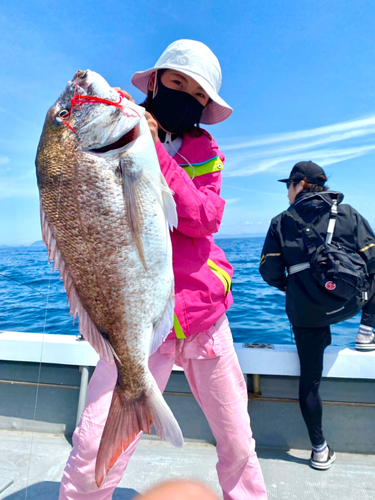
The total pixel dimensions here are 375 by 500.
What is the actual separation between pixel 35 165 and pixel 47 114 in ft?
0.69

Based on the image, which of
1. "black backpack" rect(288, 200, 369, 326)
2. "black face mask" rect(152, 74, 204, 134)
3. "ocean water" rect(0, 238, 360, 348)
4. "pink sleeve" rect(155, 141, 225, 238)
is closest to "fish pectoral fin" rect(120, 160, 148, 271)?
"pink sleeve" rect(155, 141, 225, 238)

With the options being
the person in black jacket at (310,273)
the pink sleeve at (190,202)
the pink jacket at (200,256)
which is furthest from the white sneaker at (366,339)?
the pink sleeve at (190,202)

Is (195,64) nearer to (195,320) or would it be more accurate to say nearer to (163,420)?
(195,320)

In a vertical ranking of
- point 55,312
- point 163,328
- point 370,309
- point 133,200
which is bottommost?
point 55,312

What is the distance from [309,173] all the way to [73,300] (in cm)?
263

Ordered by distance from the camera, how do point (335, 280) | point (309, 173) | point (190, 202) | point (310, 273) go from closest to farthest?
point (190, 202) → point (335, 280) → point (310, 273) → point (309, 173)

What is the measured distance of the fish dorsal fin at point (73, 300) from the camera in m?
1.39

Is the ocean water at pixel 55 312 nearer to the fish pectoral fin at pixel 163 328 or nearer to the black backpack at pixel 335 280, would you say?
the black backpack at pixel 335 280

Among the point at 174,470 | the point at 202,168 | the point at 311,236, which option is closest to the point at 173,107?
the point at 202,168

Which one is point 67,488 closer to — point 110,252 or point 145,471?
point 110,252

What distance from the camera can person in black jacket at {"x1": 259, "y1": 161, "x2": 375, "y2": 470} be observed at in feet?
8.98

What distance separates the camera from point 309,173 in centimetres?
329

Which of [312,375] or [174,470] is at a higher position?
[312,375]

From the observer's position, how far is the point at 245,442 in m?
1.83
